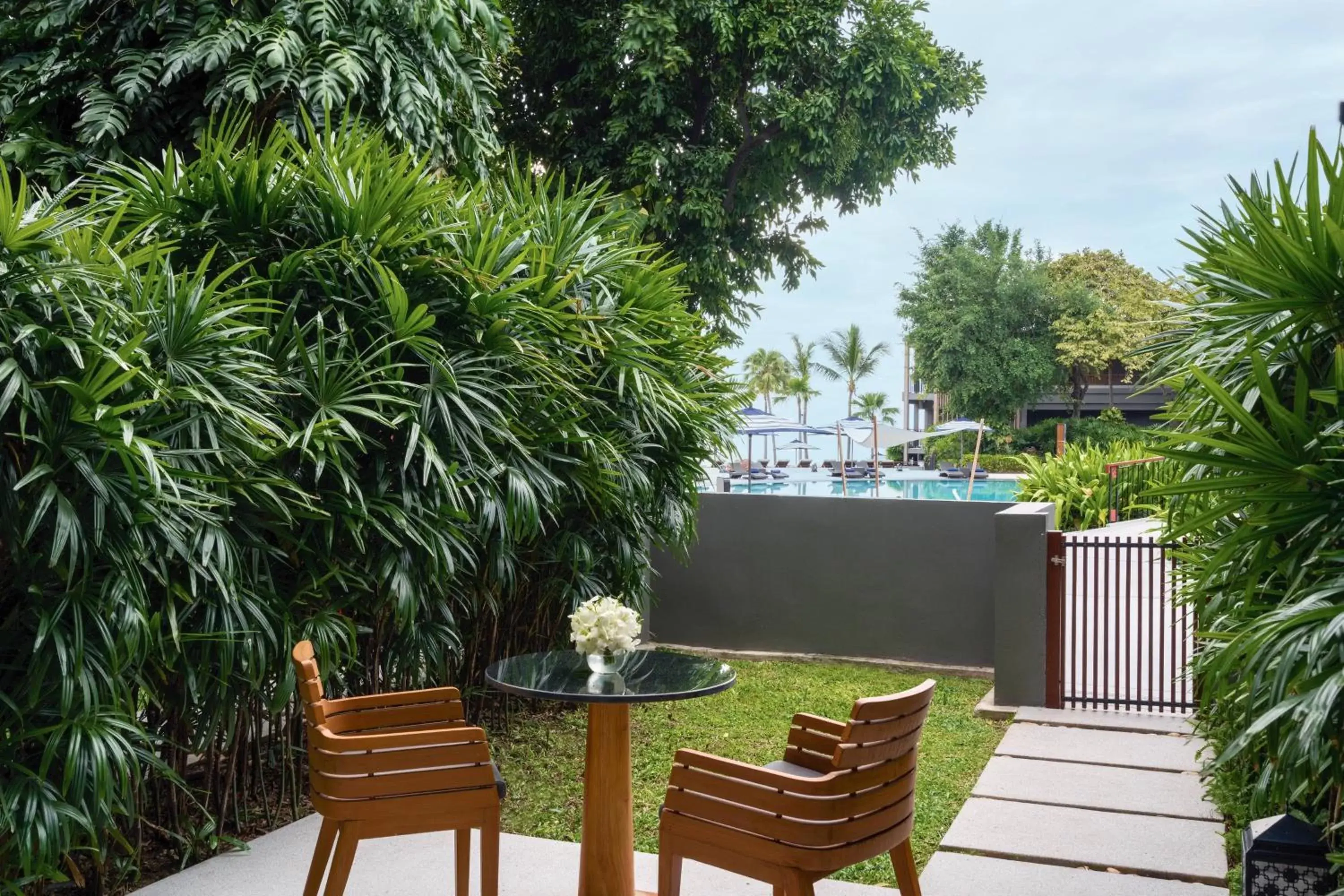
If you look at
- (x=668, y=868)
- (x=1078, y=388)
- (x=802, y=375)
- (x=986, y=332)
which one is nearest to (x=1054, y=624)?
(x=668, y=868)

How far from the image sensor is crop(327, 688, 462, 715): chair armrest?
3.20 m

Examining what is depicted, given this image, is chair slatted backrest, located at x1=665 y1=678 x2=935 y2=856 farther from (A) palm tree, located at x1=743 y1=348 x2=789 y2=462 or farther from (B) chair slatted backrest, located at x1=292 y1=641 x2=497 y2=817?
(A) palm tree, located at x1=743 y1=348 x2=789 y2=462

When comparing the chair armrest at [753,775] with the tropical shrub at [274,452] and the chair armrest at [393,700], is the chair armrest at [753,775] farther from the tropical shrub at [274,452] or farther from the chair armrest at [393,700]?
the tropical shrub at [274,452]

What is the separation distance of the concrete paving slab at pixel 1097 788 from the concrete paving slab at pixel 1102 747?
9cm

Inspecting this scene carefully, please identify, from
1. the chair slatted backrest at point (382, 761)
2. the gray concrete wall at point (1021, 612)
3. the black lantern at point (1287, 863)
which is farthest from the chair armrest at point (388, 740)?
Answer: the gray concrete wall at point (1021, 612)

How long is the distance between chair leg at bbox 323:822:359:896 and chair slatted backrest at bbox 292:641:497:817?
0.05 metres

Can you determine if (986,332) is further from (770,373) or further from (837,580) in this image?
(770,373)

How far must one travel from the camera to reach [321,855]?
9.73ft

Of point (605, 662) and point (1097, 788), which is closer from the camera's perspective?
point (605, 662)

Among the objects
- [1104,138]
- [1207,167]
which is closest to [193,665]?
[1104,138]

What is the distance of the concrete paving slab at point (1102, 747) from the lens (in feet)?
17.3

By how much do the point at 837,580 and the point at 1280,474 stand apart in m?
5.61

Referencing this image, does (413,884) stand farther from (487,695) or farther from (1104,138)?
(1104,138)

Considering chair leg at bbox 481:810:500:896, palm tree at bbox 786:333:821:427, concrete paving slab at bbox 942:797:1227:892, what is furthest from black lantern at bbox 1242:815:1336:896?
palm tree at bbox 786:333:821:427
